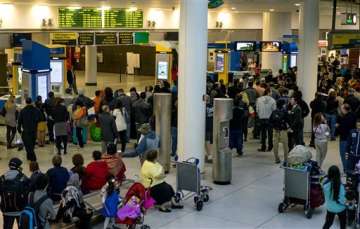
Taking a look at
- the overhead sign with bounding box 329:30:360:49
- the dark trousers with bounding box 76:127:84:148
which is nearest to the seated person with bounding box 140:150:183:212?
the dark trousers with bounding box 76:127:84:148

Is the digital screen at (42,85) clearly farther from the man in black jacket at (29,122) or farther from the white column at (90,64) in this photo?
the white column at (90,64)

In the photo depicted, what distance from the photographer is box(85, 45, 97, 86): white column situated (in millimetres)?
30828

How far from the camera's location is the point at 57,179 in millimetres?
8961

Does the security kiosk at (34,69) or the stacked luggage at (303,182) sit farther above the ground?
the security kiosk at (34,69)

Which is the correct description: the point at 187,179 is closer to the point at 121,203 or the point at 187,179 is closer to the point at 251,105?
the point at 121,203

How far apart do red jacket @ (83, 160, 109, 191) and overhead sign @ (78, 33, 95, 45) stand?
14.0 meters

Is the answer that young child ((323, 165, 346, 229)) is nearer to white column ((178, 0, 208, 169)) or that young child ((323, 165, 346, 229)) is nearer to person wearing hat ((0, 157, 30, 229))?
person wearing hat ((0, 157, 30, 229))

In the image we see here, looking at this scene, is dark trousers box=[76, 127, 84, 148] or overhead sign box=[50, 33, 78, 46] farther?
overhead sign box=[50, 33, 78, 46]

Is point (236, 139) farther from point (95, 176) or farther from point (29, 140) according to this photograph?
point (95, 176)

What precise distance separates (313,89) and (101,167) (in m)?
10.4

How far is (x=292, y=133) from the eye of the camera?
555 inches

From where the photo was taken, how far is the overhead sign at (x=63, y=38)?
22297mm

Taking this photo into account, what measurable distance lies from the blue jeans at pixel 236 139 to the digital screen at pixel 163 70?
11.5 metres

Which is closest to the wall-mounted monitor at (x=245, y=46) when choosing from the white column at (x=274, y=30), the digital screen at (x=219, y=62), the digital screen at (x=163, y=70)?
the digital screen at (x=219, y=62)
